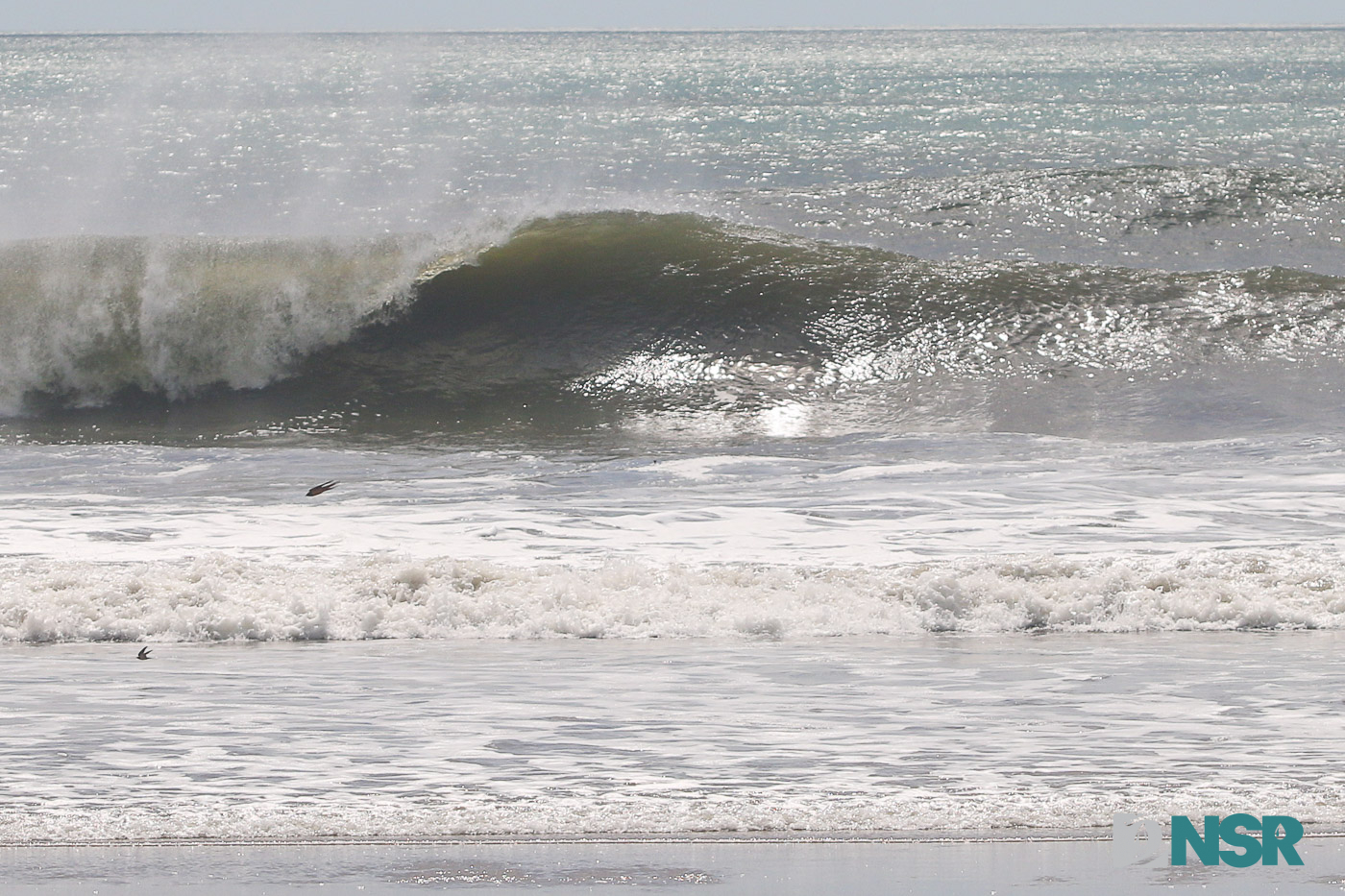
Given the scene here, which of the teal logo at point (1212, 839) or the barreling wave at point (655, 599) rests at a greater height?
the teal logo at point (1212, 839)

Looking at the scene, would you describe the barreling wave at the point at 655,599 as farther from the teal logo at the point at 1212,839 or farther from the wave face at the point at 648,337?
the wave face at the point at 648,337

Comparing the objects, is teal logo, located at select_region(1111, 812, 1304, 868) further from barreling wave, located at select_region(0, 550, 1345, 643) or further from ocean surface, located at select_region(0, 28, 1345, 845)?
barreling wave, located at select_region(0, 550, 1345, 643)

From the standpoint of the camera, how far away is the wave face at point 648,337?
12688 millimetres

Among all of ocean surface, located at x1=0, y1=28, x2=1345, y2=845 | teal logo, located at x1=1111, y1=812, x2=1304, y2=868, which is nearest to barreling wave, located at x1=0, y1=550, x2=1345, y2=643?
ocean surface, located at x1=0, y1=28, x2=1345, y2=845

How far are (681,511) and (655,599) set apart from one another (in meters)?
1.85

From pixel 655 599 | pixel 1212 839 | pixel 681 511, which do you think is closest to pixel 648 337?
pixel 681 511

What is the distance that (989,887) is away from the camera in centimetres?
336

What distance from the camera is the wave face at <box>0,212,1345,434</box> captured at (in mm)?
12688

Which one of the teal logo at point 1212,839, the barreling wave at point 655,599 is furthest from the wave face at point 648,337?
the teal logo at point 1212,839

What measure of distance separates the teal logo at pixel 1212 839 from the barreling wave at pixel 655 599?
2875 mm

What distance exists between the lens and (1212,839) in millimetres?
3670

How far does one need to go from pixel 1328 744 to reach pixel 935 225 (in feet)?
49.1

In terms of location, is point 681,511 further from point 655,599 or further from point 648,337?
point 648,337

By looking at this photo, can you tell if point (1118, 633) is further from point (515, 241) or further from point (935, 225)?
point (935, 225)
